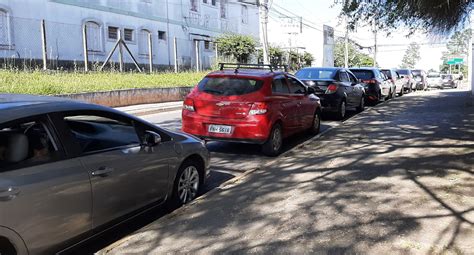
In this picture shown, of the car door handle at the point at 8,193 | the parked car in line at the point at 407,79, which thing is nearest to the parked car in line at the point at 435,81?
the parked car in line at the point at 407,79

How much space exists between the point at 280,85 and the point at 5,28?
17.6m

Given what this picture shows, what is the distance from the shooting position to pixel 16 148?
3.74 metres

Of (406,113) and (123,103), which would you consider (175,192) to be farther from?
(123,103)

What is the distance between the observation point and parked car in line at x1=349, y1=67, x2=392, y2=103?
18984 millimetres

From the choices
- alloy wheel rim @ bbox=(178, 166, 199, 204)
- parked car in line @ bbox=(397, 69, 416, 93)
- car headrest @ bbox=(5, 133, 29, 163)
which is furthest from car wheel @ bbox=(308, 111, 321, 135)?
parked car in line @ bbox=(397, 69, 416, 93)

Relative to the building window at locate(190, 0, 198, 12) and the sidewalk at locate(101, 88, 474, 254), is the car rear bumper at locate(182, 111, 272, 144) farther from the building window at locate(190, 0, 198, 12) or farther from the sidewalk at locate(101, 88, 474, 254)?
the building window at locate(190, 0, 198, 12)

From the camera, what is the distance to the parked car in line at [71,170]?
143 inches

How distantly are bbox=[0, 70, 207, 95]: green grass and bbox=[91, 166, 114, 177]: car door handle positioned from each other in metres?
11.4

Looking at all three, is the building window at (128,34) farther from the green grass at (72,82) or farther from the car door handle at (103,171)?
the car door handle at (103,171)

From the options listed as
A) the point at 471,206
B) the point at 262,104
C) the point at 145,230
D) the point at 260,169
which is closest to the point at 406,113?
the point at 262,104

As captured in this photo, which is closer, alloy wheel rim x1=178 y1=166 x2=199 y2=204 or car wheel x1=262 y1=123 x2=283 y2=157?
alloy wheel rim x1=178 y1=166 x2=199 y2=204

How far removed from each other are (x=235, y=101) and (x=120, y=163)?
13.1 ft

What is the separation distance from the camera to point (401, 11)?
31.6 feet

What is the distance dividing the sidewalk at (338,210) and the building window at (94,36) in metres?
22.1
